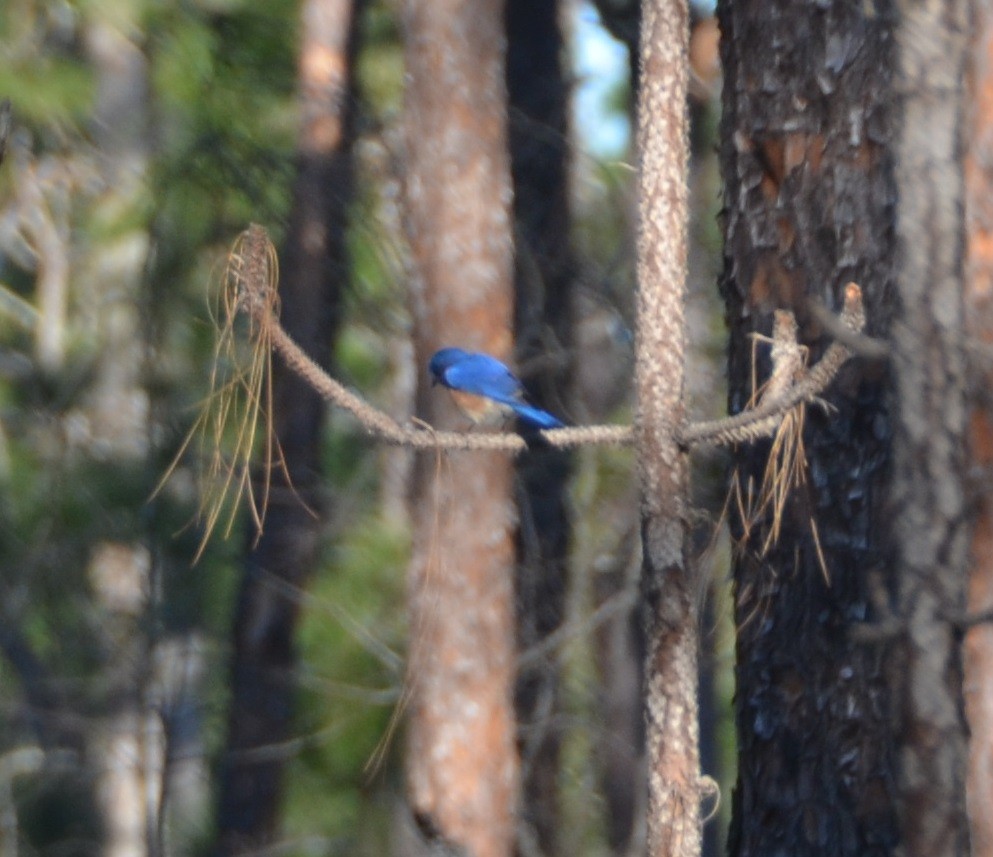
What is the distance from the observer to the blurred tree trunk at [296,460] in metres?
7.51

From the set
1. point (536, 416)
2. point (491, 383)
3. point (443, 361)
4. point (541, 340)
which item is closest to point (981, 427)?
point (536, 416)

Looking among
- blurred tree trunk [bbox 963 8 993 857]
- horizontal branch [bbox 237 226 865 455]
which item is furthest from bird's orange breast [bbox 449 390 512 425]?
horizontal branch [bbox 237 226 865 455]

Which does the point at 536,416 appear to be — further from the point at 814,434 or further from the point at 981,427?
the point at 981,427

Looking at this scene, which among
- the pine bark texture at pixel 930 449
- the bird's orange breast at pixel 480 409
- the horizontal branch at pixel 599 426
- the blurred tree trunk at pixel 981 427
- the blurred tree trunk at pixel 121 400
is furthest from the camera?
the blurred tree trunk at pixel 121 400

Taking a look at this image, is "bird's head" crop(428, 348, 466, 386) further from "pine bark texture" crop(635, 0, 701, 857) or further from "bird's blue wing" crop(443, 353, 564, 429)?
"pine bark texture" crop(635, 0, 701, 857)

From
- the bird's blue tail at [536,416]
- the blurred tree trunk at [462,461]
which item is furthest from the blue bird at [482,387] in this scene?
the blurred tree trunk at [462,461]

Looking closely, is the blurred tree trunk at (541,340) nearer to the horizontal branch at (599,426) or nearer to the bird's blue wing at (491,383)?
the bird's blue wing at (491,383)

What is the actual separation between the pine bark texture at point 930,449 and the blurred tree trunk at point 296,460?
472cm

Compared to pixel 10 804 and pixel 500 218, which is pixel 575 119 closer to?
pixel 500 218

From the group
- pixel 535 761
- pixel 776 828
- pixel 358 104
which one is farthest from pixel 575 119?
pixel 776 828

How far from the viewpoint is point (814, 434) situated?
351cm

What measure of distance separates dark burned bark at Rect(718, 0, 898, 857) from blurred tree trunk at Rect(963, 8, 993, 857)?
0.24m

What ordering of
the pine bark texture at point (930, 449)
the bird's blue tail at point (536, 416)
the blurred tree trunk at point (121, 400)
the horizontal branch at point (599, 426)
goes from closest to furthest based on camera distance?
the horizontal branch at point (599, 426)
the pine bark texture at point (930, 449)
the bird's blue tail at point (536, 416)
the blurred tree trunk at point (121, 400)

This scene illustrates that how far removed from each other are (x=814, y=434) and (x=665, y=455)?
3.83ft
